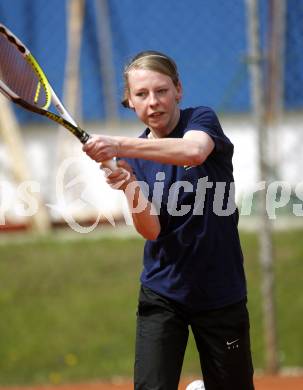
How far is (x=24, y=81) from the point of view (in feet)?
11.5

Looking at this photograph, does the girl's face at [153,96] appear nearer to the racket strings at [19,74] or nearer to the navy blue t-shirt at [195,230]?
the navy blue t-shirt at [195,230]

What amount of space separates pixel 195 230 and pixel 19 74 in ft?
2.83

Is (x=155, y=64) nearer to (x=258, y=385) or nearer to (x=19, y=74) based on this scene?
(x=19, y=74)

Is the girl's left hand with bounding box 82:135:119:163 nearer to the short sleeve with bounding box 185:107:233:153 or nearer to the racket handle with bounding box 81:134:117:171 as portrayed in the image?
the racket handle with bounding box 81:134:117:171

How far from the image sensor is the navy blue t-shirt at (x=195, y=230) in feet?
11.4

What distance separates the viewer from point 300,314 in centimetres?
704

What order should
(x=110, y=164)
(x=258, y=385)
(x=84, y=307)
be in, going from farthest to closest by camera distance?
(x=84, y=307) → (x=258, y=385) → (x=110, y=164)

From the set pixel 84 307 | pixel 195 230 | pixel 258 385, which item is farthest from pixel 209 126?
pixel 84 307

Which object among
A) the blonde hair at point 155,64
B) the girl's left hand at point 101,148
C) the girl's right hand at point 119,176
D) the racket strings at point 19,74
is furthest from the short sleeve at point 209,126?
the racket strings at point 19,74

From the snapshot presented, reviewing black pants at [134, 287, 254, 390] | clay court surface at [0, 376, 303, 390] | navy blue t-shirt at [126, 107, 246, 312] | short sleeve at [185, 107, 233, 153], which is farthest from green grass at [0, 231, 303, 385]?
short sleeve at [185, 107, 233, 153]

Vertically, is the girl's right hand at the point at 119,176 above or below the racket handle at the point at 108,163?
below

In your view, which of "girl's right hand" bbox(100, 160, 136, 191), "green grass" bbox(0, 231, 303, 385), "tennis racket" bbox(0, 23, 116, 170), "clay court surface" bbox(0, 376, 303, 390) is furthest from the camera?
"green grass" bbox(0, 231, 303, 385)

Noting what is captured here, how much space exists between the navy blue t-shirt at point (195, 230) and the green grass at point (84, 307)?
296 centimetres

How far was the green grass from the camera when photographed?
21.6ft
